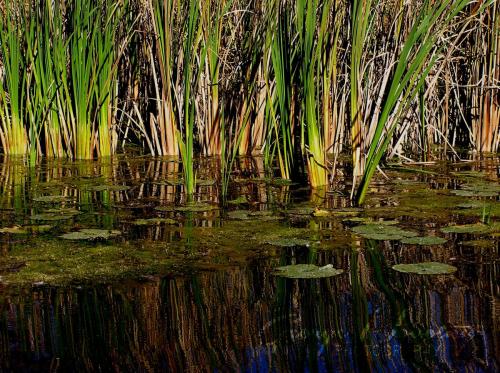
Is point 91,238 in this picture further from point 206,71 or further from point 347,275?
point 206,71

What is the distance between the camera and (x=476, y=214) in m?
4.16

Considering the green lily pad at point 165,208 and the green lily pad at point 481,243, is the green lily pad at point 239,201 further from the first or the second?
the green lily pad at point 481,243

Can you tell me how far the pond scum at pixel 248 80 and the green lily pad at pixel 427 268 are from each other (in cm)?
115

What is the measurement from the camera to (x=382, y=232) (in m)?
3.75

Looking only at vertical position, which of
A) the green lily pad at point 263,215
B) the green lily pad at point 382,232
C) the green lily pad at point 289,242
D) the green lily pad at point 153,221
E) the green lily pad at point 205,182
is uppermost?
the green lily pad at point 205,182

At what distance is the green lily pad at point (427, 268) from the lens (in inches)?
122

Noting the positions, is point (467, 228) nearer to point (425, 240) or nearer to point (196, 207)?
point (425, 240)

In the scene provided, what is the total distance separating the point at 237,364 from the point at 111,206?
2.38 m

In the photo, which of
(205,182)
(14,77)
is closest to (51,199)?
(205,182)

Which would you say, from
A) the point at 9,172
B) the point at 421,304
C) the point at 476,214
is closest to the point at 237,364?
the point at 421,304

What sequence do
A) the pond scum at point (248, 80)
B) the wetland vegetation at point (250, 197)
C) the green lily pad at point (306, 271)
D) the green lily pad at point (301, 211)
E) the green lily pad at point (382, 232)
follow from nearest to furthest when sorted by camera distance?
the wetland vegetation at point (250, 197) → the green lily pad at point (306, 271) → the green lily pad at point (382, 232) → the green lily pad at point (301, 211) → the pond scum at point (248, 80)

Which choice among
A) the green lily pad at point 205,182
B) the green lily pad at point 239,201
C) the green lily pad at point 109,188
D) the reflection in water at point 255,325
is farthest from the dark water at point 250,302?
the green lily pad at point 205,182

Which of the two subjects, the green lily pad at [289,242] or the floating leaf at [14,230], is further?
the floating leaf at [14,230]

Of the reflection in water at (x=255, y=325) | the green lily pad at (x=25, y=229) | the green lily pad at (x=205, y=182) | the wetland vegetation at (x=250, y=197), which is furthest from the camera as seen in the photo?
the green lily pad at (x=205, y=182)
